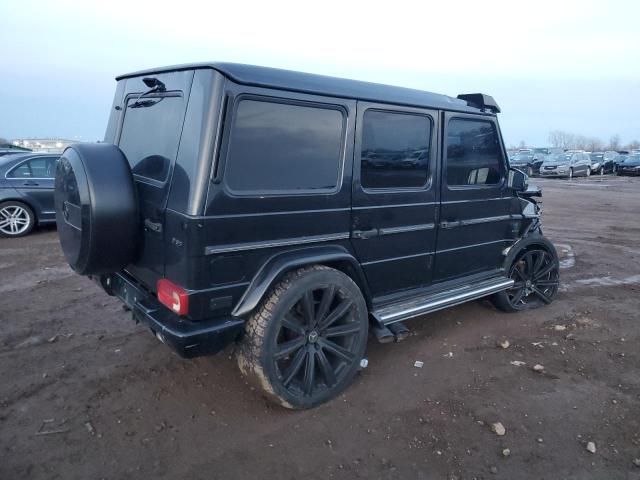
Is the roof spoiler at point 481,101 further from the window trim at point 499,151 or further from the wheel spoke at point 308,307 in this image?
the wheel spoke at point 308,307

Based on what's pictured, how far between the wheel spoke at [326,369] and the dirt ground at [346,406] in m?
0.15

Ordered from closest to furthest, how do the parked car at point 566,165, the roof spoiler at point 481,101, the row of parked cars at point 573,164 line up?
the roof spoiler at point 481,101
the parked car at point 566,165
the row of parked cars at point 573,164

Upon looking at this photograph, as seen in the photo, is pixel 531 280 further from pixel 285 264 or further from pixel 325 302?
pixel 285 264

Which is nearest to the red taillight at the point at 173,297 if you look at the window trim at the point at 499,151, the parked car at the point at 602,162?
the window trim at the point at 499,151

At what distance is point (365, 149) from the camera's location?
3312 mm

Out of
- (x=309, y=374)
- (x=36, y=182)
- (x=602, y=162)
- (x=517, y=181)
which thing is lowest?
(x=309, y=374)

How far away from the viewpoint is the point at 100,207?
2.74 m

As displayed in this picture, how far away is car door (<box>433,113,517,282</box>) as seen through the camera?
3.88 meters

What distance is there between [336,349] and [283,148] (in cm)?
144

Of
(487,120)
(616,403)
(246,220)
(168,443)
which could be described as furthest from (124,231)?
(616,403)

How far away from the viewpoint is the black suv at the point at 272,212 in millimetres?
2662

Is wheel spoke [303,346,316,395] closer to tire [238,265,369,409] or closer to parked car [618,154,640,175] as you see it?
tire [238,265,369,409]

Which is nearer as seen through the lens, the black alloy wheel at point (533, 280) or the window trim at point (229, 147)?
the window trim at point (229, 147)

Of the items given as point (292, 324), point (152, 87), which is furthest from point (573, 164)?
point (152, 87)
